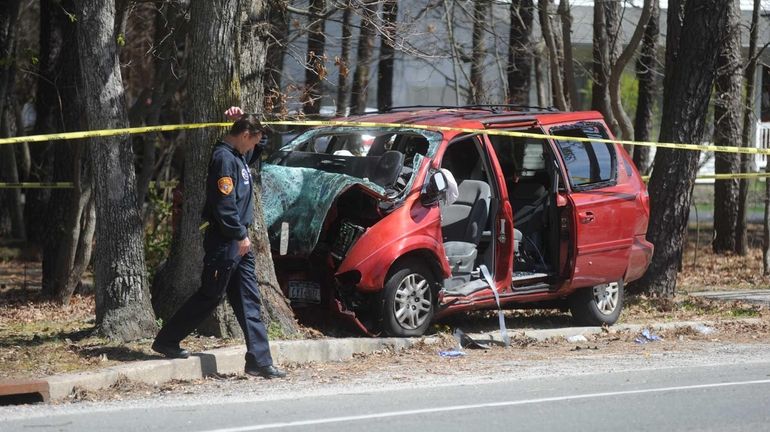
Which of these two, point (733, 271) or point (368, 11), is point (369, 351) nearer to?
point (368, 11)

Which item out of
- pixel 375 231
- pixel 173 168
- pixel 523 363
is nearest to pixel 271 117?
pixel 375 231

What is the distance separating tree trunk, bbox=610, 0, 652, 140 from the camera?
48.1ft

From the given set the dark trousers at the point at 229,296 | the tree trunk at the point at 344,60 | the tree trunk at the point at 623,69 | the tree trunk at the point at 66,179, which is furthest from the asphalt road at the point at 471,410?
the tree trunk at the point at 623,69

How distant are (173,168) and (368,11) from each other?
14789 mm

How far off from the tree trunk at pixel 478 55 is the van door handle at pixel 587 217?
7.34 m

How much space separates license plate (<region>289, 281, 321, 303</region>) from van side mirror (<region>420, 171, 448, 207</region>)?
119 cm

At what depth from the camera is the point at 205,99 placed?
9070mm

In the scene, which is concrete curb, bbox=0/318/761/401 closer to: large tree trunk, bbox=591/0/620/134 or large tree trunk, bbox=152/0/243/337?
large tree trunk, bbox=152/0/243/337

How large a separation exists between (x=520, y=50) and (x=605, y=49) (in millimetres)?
2145

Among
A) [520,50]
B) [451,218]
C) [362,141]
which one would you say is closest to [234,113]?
[362,141]

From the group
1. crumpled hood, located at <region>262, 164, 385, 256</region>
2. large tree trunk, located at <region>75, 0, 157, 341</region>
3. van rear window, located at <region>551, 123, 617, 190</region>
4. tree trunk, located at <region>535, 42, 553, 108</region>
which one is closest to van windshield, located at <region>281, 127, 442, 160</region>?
crumpled hood, located at <region>262, 164, 385, 256</region>

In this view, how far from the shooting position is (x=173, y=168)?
999 inches

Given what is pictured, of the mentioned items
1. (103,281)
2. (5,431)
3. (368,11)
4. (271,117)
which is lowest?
(5,431)

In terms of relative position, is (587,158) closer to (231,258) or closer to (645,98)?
(231,258)
